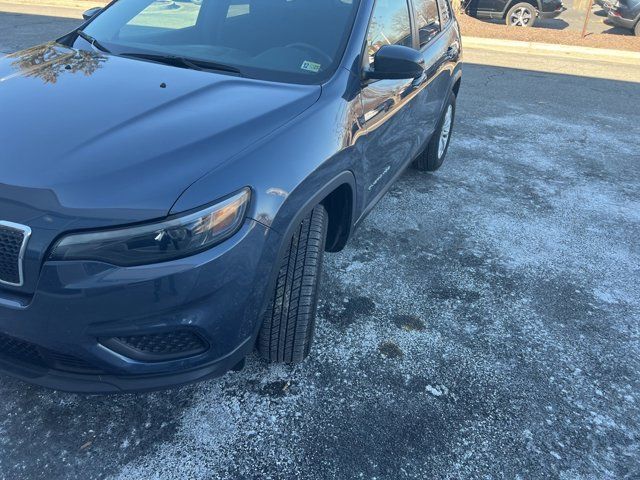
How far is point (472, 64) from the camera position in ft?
32.2

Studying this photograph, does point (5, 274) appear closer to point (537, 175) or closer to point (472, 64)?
point (537, 175)

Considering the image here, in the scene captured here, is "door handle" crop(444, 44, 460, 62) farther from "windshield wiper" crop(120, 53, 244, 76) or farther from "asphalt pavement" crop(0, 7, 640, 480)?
"windshield wiper" crop(120, 53, 244, 76)

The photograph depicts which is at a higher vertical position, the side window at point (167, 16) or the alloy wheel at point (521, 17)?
the side window at point (167, 16)

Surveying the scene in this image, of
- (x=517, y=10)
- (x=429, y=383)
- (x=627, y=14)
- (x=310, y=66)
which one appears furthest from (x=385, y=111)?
(x=627, y=14)

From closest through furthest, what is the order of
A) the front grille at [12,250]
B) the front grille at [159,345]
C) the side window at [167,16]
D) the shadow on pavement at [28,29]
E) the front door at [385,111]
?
the front grille at [12,250], the front grille at [159,345], the front door at [385,111], the side window at [167,16], the shadow on pavement at [28,29]

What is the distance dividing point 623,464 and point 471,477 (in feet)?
2.13

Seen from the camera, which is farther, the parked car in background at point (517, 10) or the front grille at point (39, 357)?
the parked car in background at point (517, 10)

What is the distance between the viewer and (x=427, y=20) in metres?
4.00

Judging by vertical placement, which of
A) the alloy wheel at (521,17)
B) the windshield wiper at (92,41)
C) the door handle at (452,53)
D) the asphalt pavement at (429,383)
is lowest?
the alloy wheel at (521,17)

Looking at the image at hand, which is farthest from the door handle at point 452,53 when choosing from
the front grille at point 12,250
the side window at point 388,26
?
the front grille at point 12,250

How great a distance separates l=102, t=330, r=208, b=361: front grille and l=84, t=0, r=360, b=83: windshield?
1320 millimetres

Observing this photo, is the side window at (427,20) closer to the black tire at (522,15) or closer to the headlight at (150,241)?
the headlight at (150,241)

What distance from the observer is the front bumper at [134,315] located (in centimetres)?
167

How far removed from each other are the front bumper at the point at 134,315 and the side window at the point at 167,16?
183 centimetres
